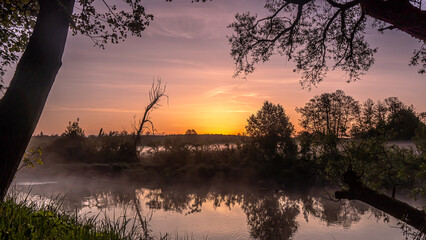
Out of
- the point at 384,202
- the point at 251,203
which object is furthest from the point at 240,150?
the point at 384,202

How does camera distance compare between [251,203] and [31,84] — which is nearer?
[31,84]

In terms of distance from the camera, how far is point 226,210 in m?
14.6

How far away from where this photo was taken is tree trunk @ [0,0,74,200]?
17.3ft

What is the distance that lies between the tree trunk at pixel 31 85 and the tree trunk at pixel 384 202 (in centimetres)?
839

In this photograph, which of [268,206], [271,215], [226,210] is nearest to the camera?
[271,215]

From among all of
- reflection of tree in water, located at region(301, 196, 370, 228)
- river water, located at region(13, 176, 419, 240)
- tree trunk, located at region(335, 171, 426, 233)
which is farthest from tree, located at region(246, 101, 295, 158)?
tree trunk, located at region(335, 171, 426, 233)

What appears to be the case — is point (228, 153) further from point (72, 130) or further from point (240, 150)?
point (72, 130)

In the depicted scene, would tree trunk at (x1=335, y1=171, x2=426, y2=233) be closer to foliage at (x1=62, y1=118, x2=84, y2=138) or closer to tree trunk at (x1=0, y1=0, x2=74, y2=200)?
tree trunk at (x1=0, y1=0, x2=74, y2=200)

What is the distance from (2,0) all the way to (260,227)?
10730 mm

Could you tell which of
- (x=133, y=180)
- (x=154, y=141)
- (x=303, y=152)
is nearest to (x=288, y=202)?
(x=303, y=152)

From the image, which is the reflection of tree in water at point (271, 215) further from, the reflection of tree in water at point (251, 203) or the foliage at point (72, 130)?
the foliage at point (72, 130)

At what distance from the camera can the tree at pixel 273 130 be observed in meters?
22.5

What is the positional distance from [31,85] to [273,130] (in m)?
18.9

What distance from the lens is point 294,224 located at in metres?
12.4
